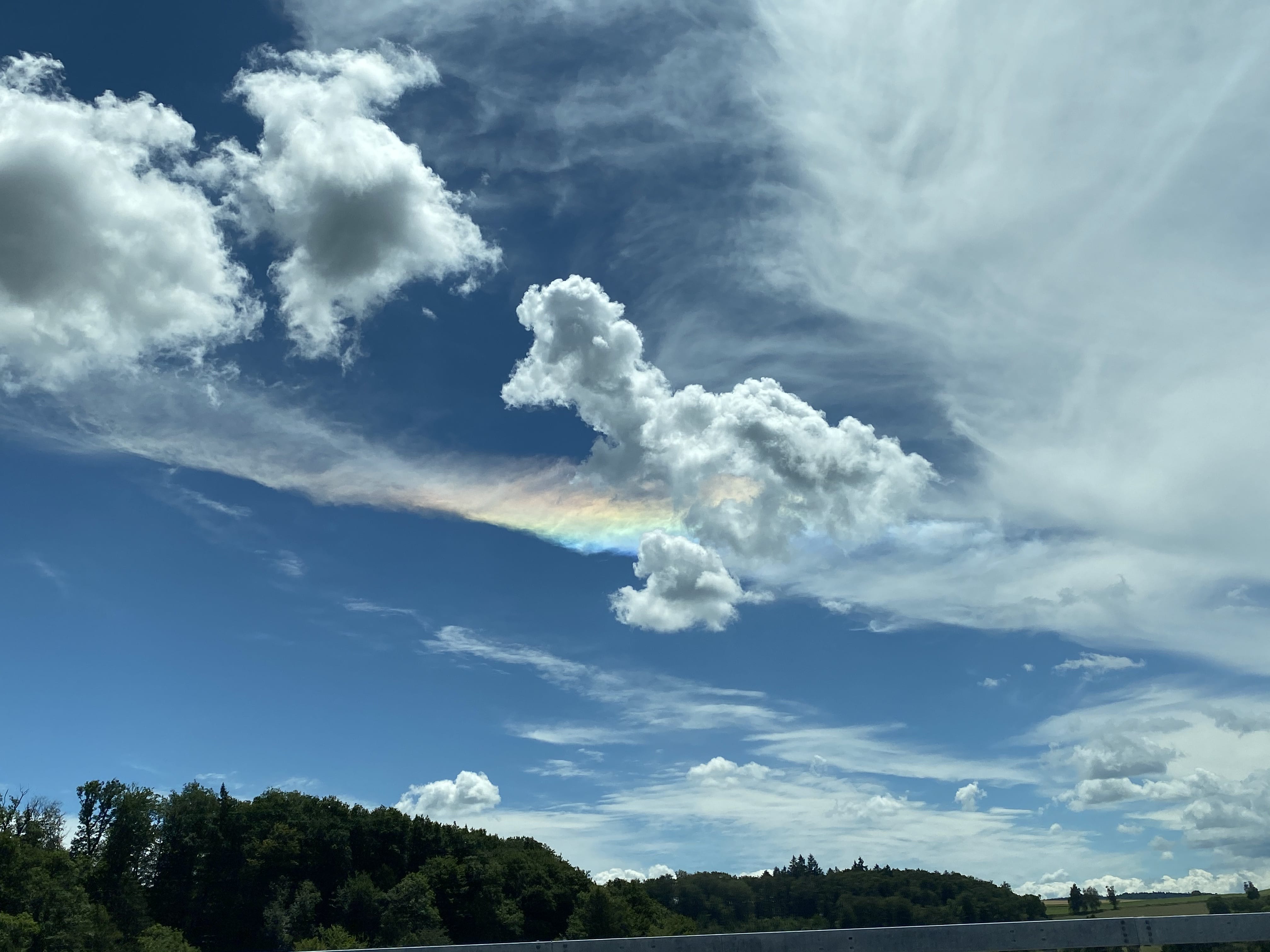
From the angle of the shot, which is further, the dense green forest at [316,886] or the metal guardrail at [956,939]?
the dense green forest at [316,886]

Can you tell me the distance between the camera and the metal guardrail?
952cm

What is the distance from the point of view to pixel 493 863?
10150 cm

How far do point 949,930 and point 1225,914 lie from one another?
10.9ft

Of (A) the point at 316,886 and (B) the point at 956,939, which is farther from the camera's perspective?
(A) the point at 316,886

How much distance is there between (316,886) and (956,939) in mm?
100048

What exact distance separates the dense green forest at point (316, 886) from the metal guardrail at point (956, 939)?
64.4 m

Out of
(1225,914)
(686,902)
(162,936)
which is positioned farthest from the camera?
(686,902)

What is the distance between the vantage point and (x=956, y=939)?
978 cm

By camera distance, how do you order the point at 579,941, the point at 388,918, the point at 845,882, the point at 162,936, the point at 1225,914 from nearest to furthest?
the point at 579,941
the point at 1225,914
the point at 162,936
the point at 388,918
the point at 845,882

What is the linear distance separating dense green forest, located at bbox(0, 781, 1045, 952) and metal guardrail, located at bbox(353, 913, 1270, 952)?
6443 centimetres

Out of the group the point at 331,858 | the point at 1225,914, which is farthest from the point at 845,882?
the point at 1225,914

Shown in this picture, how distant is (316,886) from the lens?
3711 inches

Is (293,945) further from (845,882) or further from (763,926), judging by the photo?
(845,882)

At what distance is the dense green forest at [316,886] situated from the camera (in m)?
75.3
